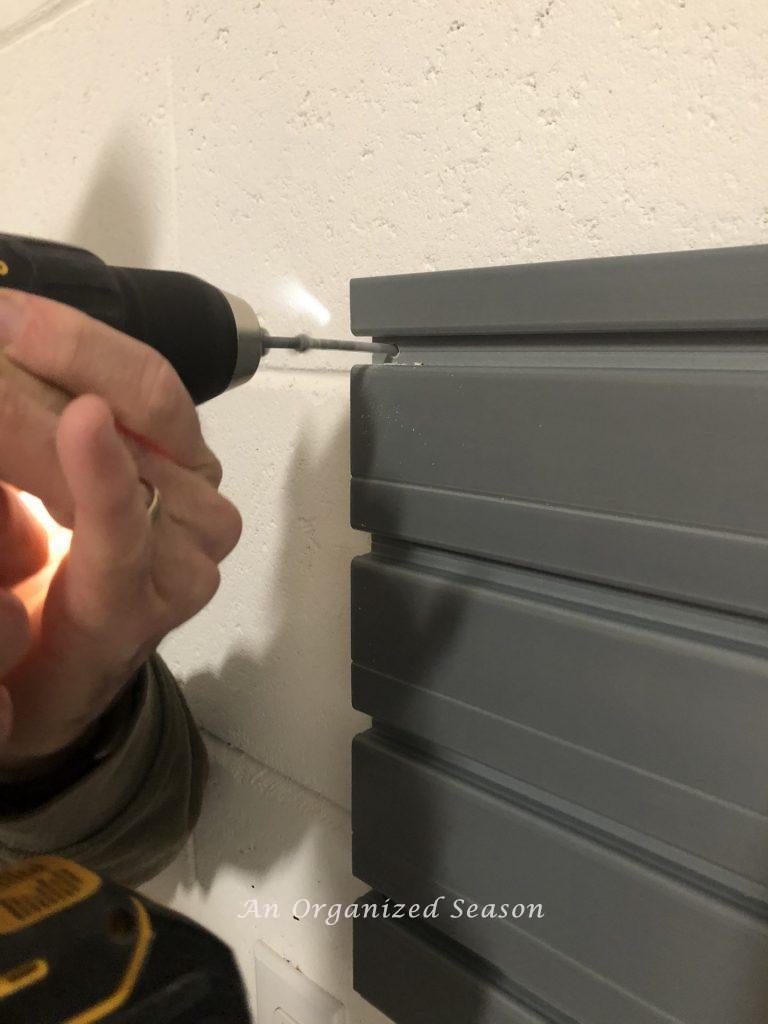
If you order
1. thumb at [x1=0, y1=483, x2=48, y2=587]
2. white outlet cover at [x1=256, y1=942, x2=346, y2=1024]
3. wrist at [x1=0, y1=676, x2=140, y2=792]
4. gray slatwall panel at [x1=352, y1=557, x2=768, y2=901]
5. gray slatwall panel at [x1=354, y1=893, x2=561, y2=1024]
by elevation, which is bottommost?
white outlet cover at [x1=256, y1=942, x2=346, y2=1024]

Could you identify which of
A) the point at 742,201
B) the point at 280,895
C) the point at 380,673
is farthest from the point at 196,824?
the point at 742,201

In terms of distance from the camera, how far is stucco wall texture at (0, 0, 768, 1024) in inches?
13.2

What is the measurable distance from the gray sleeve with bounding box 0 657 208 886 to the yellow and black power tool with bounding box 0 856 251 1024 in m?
0.11

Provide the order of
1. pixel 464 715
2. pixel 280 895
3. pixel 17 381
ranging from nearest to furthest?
pixel 17 381
pixel 464 715
pixel 280 895

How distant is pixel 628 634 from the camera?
0.32 meters

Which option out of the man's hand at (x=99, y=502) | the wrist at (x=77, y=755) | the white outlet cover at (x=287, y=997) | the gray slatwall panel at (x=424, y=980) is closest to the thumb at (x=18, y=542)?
the man's hand at (x=99, y=502)

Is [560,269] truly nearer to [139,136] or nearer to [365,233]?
[365,233]

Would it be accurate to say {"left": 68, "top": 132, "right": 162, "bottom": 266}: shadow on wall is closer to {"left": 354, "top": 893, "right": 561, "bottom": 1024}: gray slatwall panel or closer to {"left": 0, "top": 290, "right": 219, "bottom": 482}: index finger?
{"left": 0, "top": 290, "right": 219, "bottom": 482}: index finger

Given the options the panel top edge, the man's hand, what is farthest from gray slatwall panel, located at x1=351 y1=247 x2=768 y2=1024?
the man's hand

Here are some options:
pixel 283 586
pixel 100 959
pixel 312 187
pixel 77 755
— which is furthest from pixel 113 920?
pixel 312 187

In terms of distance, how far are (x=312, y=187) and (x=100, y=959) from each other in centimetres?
43

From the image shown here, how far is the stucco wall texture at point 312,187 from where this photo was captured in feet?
1.10

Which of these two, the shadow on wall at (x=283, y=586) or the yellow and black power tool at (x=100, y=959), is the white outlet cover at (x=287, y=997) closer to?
the shadow on wall at (x=283, y=586)

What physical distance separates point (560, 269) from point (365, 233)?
6.8 inches
